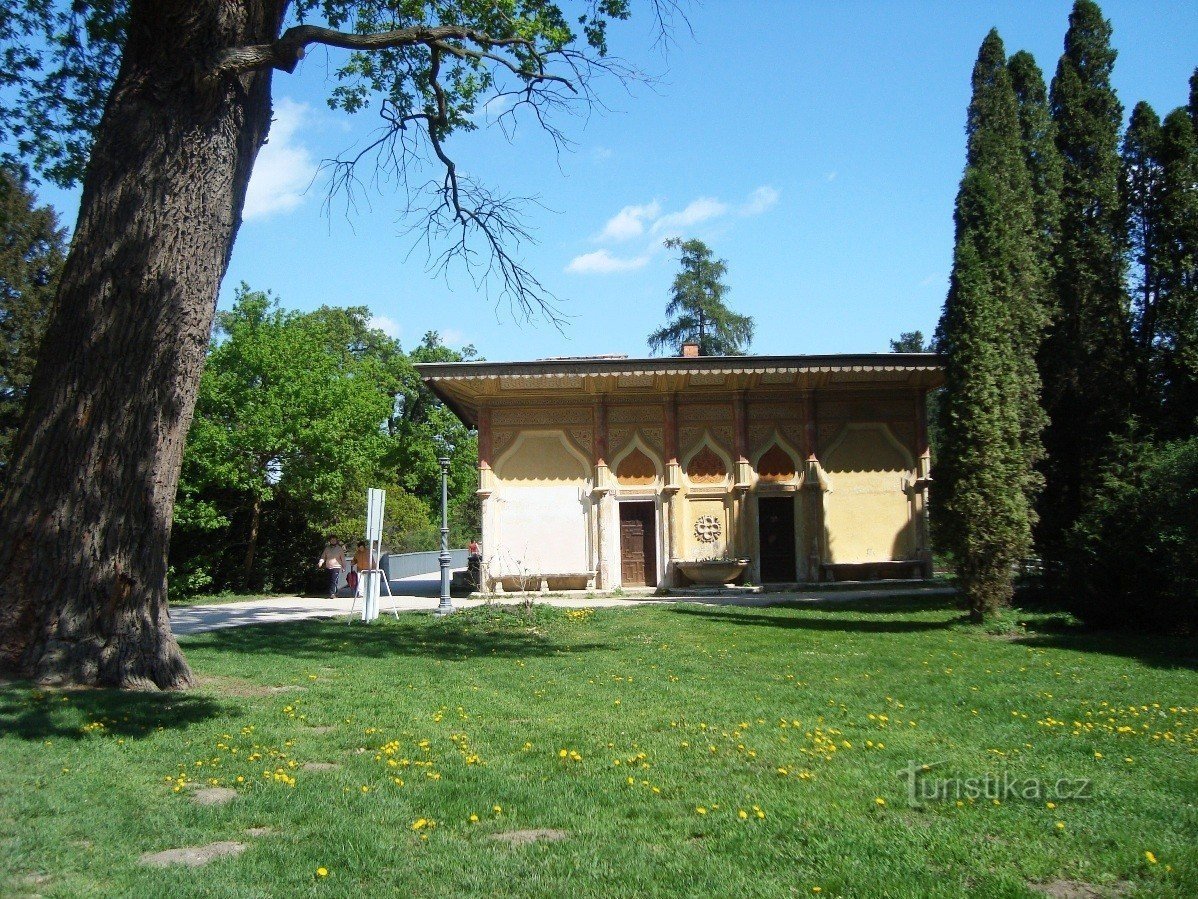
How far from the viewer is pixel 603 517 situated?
23.9 metres

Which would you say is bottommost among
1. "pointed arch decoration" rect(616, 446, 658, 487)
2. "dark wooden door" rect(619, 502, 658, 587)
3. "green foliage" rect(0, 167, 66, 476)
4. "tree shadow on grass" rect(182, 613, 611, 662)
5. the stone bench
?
"tree shadow on grass" rect(182, 613, 611, 662)

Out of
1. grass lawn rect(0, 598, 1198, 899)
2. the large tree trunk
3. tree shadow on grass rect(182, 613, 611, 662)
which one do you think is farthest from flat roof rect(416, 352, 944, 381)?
the large tree trunk

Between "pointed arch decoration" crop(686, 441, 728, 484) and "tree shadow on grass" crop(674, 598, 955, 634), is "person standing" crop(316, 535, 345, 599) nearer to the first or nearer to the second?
"pointed arch decoration" crop(686, 441, 728, 484)

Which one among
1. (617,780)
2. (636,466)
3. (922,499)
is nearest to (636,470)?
(636,466)

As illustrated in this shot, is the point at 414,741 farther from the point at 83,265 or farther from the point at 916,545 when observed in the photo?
the point at 916,545

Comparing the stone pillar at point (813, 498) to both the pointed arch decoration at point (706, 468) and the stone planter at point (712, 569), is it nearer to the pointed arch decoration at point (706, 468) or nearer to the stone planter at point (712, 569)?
the stone planter at point (712, 569)

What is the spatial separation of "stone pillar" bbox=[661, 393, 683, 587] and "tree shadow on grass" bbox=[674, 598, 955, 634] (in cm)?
453

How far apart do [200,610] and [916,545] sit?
59.3ft

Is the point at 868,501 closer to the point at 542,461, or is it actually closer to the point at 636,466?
the point at 636,466

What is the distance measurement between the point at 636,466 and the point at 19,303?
19157mm

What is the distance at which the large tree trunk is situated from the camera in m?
7.95

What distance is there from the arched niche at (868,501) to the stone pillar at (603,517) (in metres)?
5.73

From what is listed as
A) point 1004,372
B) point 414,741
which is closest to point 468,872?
point 414,741

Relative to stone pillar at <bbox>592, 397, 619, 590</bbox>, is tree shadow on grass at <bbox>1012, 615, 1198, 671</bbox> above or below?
below
